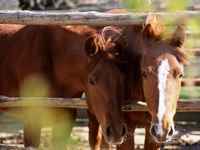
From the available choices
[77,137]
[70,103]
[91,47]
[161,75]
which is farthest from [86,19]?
[77,137]

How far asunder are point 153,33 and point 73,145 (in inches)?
110

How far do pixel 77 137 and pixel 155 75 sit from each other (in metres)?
3.19

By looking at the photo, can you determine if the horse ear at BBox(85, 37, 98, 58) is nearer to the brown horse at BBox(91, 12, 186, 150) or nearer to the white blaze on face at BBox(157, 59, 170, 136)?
the brown horse at BBox(91, 12, 186, 150)

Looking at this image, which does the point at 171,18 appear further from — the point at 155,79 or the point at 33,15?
the point at 33,15

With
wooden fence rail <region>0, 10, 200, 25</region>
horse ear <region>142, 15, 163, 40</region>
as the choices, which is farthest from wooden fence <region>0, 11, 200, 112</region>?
horse ear <region>142, 15, 163, 40</region>

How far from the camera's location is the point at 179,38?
288cm

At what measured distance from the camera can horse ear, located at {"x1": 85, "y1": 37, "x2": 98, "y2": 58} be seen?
127 inches

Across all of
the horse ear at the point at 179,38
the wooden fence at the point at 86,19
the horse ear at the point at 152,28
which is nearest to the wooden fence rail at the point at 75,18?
the wooden fence at the point at 86,19

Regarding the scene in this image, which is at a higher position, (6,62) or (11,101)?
(6,62)

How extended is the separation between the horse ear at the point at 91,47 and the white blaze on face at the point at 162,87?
83 cm

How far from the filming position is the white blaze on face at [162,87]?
2.48 metres

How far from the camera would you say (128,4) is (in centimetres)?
160

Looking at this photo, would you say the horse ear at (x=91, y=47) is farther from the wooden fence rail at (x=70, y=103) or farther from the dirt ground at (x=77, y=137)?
the dirt ground at (x=77, y=137)

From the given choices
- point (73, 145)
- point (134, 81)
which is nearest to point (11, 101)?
point (134, 81)
